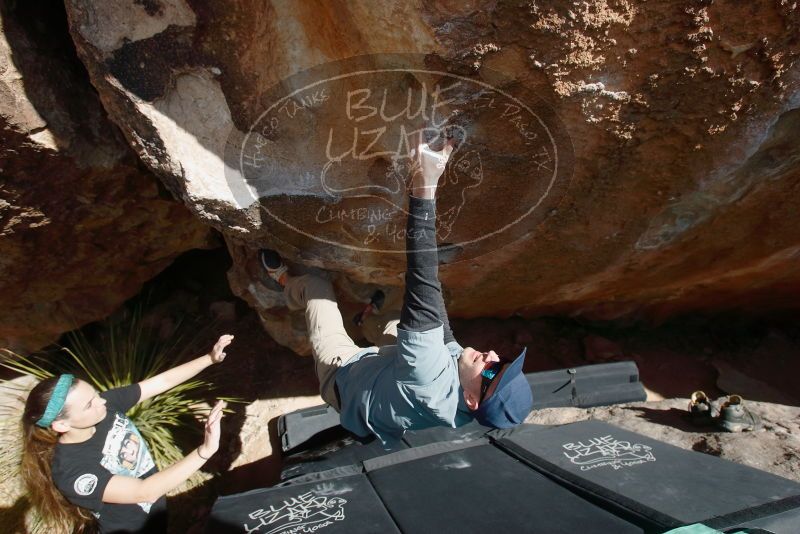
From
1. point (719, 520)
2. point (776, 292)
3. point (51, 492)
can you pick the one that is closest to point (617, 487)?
point (719, 520)

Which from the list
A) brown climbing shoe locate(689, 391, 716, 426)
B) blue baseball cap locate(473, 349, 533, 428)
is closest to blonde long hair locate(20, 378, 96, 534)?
blue baseball cap locate(473, 349, 533, 428)

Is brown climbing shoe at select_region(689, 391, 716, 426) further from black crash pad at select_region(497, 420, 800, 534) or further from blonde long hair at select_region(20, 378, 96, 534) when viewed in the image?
blonde long hair at select_region(20, 378, 96, 534)

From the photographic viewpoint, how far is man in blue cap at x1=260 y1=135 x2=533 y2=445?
1.50 metres

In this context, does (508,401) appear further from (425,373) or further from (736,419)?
(736,419)

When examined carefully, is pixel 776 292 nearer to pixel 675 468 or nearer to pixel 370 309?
pixel 675 468

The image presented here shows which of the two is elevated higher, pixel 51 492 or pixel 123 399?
pixel 123 399

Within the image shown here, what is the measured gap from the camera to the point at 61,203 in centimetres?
220

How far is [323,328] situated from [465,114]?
1210 mm

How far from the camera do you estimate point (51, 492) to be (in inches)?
75.6

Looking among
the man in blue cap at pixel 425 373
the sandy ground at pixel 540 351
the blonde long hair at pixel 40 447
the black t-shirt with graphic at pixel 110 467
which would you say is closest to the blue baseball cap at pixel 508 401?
the man in blue cap at pixel 425 373

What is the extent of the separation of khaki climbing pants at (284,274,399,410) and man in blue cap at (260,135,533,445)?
0.44ft

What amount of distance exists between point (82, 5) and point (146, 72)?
0.83 ft

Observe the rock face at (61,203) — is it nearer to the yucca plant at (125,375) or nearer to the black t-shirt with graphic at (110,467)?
the yucca plant at (125,375)

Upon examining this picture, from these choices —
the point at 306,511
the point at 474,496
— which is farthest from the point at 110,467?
the point at 474,496
